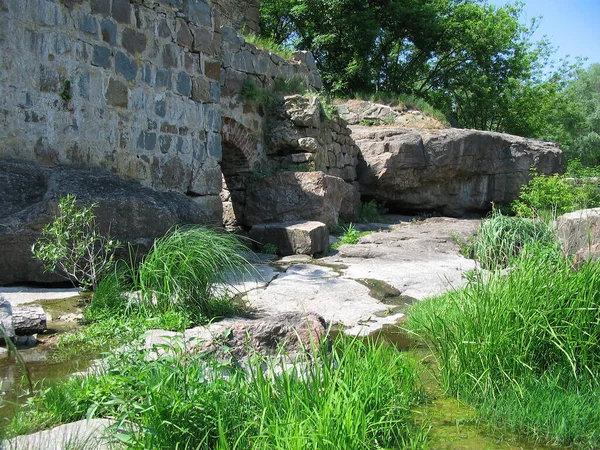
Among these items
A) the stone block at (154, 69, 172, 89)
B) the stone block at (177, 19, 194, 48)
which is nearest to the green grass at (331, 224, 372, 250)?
the stone block at (154, 69, 172, 89)

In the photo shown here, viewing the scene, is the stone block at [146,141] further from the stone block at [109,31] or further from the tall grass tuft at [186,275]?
the tall grass tuft at [186,275]

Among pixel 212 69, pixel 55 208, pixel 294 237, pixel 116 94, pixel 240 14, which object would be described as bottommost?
pixel 294 237

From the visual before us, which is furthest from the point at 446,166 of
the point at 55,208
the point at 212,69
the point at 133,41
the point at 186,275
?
the point at 186,275

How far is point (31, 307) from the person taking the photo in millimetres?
3623

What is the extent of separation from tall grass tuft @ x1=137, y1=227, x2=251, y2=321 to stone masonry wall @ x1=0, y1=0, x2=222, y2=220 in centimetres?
212

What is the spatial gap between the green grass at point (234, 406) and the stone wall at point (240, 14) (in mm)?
10292

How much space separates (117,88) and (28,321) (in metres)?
3.17

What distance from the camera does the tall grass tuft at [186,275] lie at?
3748mm

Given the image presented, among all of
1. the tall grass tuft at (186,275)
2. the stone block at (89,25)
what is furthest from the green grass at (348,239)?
the tall grass tuft at (186,275)

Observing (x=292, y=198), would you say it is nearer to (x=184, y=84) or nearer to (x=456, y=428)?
(x=184, y=84)

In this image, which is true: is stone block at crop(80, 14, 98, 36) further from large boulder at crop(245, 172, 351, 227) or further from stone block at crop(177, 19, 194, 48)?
large boulder at crop(245, 172, 351, 227)

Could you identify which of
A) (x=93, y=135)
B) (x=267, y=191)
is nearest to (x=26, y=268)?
(x=93, y=135)

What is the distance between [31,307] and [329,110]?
25.5 feet

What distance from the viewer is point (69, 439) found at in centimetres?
205
